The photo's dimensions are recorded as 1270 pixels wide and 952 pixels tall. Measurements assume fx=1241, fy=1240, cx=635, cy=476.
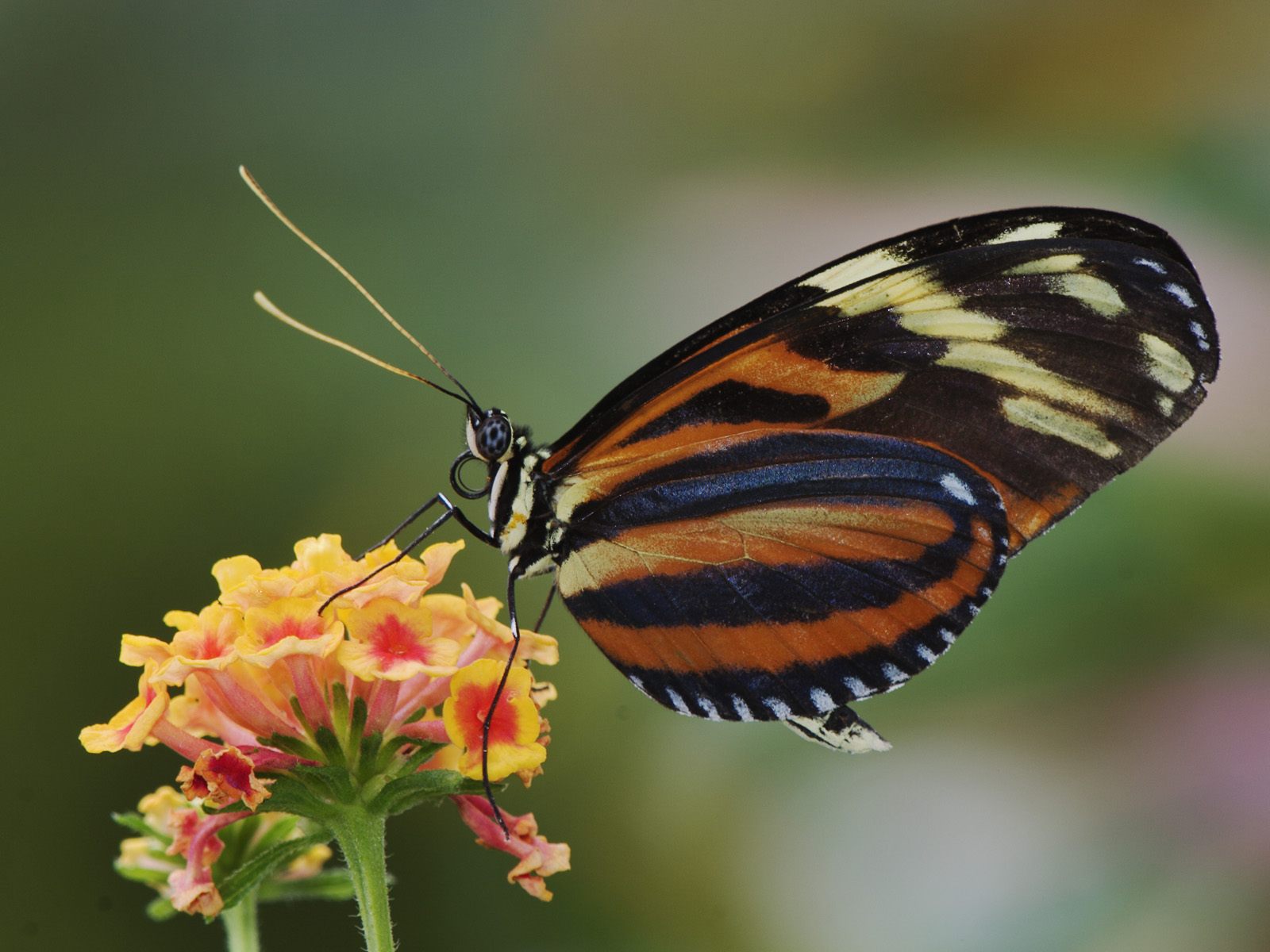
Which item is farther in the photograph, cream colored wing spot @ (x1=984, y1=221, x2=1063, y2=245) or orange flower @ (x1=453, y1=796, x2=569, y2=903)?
cream colored wing spot @ (x1=984, y1=221, x2=1063, y2=245)

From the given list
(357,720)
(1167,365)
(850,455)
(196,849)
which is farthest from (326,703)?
(1167,365)

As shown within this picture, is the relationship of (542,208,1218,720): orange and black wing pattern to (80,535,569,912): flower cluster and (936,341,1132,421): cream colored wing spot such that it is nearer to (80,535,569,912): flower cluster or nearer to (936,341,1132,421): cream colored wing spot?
(936,341,1132,421): cream colored wing spot

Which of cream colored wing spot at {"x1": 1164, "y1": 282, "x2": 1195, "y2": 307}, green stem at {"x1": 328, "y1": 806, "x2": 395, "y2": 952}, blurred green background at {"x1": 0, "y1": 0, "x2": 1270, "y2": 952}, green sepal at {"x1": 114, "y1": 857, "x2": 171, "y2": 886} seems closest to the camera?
green stem at {"x1": 328, "y1": 806, "x2": 395, "y2": 952}

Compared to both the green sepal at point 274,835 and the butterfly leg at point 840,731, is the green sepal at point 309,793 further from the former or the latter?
the butterfly leg at point 840,731

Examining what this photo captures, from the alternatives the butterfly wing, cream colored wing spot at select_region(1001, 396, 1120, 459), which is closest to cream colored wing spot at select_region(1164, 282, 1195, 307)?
the butterfly wing

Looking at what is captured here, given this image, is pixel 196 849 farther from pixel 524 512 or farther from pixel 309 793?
pixel 524 512

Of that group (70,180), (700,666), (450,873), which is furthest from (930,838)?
(70,180)

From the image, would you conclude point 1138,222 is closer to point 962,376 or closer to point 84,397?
point 962,376
